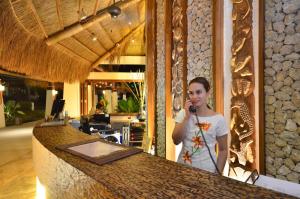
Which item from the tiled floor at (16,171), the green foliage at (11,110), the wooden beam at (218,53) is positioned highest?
the wooden beam at (218,53)

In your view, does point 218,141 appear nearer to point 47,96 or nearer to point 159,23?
point 159,23

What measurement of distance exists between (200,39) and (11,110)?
10.3m

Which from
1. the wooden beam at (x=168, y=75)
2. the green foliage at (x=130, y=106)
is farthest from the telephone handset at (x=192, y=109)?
the green foliage at (x=130, y=106)

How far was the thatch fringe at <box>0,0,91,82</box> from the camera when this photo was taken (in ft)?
13.4

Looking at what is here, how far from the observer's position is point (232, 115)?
265 centimetres

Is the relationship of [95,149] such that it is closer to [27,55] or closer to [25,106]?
[27,55]

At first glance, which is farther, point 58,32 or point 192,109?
point 58,32

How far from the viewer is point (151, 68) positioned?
16.7 ft

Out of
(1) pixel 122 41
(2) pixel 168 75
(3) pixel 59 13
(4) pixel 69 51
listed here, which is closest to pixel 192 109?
(2) pixel 168 75

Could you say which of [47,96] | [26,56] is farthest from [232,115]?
[47,96]

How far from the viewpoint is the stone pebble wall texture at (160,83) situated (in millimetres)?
4473

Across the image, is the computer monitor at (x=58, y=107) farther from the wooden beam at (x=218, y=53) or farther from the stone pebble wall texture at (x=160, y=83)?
the wooden beam at (x=218, y=53)

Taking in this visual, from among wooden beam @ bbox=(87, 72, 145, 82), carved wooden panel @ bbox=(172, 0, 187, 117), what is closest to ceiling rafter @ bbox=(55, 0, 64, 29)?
carved wooden panel @ bbox=(172, 0, 187, 117)

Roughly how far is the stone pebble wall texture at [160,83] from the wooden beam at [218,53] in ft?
5.56
